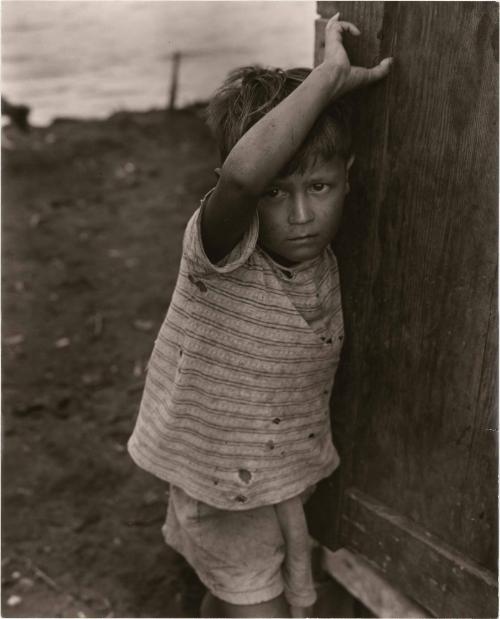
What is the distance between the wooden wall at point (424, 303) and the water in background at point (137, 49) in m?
5.04

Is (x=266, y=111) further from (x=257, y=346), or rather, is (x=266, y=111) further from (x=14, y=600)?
(x=14, y=600)

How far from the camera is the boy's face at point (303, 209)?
1981 mm

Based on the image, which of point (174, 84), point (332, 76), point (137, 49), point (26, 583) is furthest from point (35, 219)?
point (332, 76)

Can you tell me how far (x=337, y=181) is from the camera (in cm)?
204

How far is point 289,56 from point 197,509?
5.61m

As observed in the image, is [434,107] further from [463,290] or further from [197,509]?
[197,509]

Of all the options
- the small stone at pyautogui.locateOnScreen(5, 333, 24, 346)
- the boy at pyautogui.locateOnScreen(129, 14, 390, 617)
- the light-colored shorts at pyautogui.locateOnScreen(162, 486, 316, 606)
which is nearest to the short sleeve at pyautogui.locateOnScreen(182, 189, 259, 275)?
the boy at pyautogui.locateOnScreen(129, 14, 390, 617)

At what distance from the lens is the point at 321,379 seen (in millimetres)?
2311

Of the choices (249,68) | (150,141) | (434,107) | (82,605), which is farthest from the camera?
(150,141)

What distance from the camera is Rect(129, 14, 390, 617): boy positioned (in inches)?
75.9

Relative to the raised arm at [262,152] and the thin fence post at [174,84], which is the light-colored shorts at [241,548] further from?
the thin fence post at [174,84]

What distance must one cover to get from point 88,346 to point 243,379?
2.30m

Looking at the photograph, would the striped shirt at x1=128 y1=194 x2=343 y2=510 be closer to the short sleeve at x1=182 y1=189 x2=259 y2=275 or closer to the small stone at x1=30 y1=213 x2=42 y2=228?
the short sleeve at x1=182 y1=189 x2=259 y2=275

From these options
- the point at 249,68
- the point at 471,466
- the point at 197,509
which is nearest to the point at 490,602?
the point at 471,466
